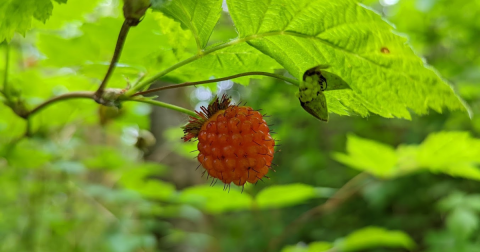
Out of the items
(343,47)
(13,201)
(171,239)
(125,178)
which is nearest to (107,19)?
(343,47)

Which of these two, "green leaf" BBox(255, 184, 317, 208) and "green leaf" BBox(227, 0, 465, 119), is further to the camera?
"green leaf" BBox(255, 184, 317, 208)

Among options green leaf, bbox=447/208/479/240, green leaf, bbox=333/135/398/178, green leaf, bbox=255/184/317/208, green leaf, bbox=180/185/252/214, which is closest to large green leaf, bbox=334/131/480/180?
green leaf, bbox=333/135/398/178

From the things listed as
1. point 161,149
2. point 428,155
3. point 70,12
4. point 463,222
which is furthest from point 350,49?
point 161,149

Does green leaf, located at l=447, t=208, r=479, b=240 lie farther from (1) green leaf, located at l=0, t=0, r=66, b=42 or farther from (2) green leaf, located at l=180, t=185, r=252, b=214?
(1) green leaf, located at l=0, t=0, r=66, b=42

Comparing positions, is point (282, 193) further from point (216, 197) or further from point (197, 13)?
point (197, 13)

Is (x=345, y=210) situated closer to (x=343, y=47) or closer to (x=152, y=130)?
(x=152, y=130)

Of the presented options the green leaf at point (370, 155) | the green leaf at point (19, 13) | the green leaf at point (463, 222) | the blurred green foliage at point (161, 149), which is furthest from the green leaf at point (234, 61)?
the green leaf at point (463, 222)

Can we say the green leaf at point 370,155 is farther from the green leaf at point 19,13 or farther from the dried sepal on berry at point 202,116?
the green leaf at point 19,13
